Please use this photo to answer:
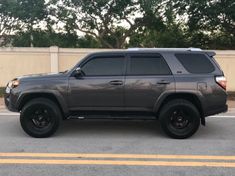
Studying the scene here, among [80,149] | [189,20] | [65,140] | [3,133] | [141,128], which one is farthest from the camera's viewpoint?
[189,20]

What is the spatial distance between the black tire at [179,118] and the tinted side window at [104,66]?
3.79 feet

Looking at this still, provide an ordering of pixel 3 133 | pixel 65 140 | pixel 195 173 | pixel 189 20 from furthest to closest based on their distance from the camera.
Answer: pixel 189 20 → pixel 3 133 → pixel 65 140 → pixel 195 173

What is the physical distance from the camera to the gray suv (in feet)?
25.9

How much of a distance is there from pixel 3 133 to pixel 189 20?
43.1ft

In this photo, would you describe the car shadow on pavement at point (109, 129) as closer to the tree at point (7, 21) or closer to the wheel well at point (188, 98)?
the wheel well at point (188, 98)

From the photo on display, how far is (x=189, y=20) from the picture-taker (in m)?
19.5

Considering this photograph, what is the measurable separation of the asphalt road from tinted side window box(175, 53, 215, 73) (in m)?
1.29

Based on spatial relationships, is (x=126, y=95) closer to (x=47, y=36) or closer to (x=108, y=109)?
(x=108, y=109)

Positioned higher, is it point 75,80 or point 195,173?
point 75,80

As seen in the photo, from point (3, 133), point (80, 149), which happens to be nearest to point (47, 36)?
point (3, 133)

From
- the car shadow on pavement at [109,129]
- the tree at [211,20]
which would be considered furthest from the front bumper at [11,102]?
the tree at [211,20]

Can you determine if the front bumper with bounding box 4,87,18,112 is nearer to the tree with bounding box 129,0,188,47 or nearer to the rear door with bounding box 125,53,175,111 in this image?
the rear door with bounding box 125,53,175,111

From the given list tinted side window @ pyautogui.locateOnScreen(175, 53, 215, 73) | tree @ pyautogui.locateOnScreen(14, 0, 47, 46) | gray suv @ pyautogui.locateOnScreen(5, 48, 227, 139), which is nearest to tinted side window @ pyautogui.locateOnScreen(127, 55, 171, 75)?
gray suv @ pyautogui.locateOnScreen(5, 48, 227, 139)

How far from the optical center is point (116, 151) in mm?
6906
